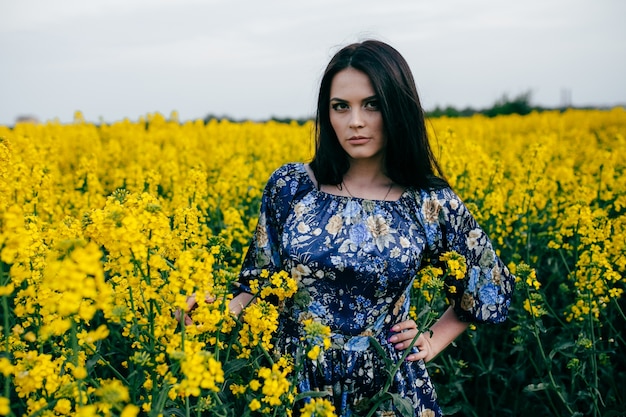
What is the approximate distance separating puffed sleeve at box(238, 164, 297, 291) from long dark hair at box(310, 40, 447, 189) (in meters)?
0.14

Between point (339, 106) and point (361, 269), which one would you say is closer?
point (361, 269)

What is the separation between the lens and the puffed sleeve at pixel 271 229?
2.26 m

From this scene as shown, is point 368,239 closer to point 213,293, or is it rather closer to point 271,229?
point 271,229

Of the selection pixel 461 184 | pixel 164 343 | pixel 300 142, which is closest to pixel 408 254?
pixel 164 343

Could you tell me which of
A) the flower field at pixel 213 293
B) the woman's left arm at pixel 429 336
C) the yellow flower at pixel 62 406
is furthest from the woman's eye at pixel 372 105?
the yellow flower at pixel 62 406

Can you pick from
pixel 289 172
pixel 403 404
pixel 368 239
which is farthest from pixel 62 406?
pixel 289 172

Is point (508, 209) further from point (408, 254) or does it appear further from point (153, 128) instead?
point (153, 128)

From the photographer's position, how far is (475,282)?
87.1 inches

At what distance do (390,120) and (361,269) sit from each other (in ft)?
1.85

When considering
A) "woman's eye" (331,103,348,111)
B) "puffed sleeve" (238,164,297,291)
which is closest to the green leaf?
"puffed sleeve" (238,164,297,291)

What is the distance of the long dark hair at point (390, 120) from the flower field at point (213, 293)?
0.35 m

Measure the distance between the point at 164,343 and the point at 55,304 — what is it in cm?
35

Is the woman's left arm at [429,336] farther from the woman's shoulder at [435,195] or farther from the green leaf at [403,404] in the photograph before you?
the woman's shoulder at [435,195]

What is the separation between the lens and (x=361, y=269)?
2.05m
